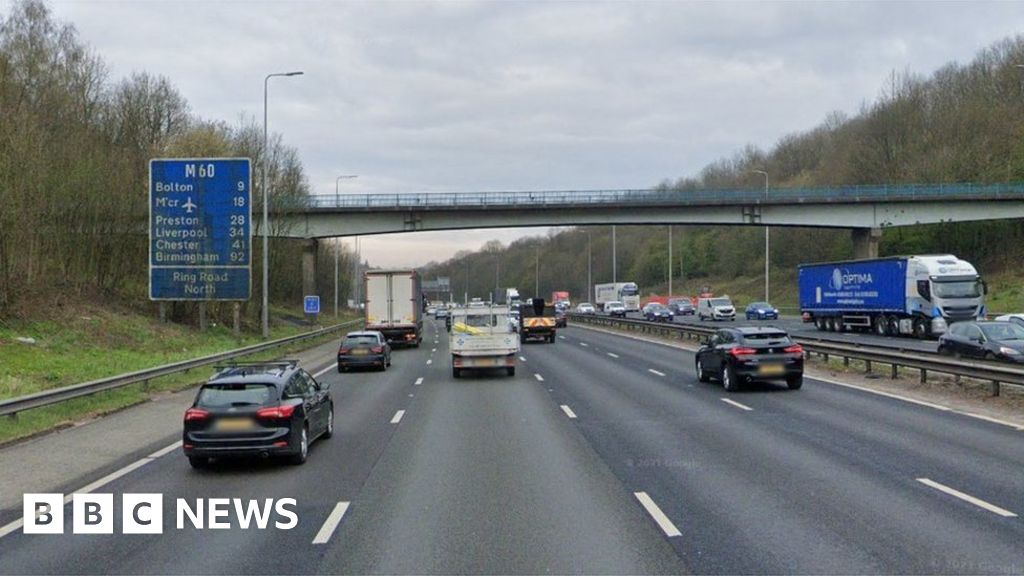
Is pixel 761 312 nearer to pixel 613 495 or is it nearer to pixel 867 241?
→ pixel 867 241

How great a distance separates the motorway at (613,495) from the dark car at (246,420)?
1.07 ft

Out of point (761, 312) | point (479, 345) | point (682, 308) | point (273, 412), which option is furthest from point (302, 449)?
point (682, 308)

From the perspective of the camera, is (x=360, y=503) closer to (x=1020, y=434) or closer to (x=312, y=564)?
(x=312, y=564)

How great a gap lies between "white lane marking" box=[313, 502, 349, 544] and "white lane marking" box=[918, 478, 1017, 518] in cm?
642

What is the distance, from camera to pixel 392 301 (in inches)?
1748

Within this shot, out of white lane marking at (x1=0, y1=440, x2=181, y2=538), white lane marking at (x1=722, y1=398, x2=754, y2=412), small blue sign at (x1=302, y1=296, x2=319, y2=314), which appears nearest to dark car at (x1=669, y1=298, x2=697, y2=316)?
small blue sign at (x1=302, y1=296, x2=319, y2=314)

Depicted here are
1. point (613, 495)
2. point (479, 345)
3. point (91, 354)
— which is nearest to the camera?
point (613, 495)

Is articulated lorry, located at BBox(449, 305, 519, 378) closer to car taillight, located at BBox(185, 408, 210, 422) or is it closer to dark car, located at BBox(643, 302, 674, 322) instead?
car taillight, located at BBox(185, 408, 210, 422)

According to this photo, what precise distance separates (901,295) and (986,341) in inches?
859

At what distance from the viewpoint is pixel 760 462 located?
12523mm

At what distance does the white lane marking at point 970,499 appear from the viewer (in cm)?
916

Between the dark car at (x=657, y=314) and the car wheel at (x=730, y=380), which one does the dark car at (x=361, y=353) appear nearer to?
the car wheel at (x=730, y=380)

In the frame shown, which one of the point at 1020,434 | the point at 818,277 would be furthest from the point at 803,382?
the point at 818,277

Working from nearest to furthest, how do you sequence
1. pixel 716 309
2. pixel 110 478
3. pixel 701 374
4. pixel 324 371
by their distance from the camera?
pixel 110 478 < pixel 701 374 < pixel 324 371 < pixel 716 309
